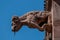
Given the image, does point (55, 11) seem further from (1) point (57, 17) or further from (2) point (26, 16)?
Answer: (2) point (26, 16)

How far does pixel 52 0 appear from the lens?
18656mm

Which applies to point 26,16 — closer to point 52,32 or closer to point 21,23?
point 21,23

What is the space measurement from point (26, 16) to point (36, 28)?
847mm

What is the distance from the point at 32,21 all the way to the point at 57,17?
1423 mm

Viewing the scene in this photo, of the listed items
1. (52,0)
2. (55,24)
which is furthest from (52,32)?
(52,0)

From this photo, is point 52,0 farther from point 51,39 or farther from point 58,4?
point 51,39

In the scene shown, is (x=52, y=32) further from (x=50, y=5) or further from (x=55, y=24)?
(x=50, y=5)

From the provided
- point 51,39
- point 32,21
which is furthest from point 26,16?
point 51,39

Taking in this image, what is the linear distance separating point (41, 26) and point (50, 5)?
1.10 meters

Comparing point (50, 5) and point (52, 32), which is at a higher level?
point (50, 5)

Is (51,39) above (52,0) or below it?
below

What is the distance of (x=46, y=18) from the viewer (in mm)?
19125

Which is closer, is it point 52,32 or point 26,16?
point 52,32

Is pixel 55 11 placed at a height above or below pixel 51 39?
above
